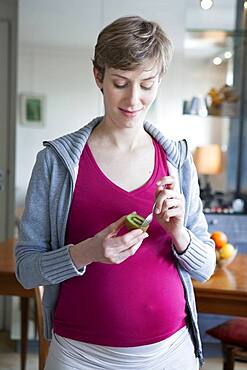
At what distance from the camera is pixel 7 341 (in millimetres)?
3680

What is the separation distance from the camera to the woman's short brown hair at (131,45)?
111 centimetres

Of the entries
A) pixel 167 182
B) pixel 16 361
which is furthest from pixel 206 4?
pixel 167 182

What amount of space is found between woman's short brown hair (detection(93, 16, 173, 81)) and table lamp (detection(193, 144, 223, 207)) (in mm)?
2445

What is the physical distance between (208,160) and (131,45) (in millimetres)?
2537

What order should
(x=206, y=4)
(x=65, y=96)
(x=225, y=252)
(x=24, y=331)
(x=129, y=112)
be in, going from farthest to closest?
1. (x=65, y=96)
2. (x=206, y=4)
3. (x=24, y=331)
4. (x=225, y=252)
5. (x=129, y=112)

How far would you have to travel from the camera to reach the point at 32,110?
3.42 metres

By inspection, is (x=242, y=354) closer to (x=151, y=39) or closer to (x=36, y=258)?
(x=36, y=258)

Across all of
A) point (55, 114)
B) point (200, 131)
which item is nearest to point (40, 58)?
point (55, 114)

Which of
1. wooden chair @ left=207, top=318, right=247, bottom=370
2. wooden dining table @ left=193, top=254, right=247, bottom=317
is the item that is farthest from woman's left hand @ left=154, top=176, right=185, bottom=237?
wooden chair @ left=207, top=318, right=247, bottom=370

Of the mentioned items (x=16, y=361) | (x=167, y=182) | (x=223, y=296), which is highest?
(x=167, y=182)

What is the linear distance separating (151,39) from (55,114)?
2.39 meters

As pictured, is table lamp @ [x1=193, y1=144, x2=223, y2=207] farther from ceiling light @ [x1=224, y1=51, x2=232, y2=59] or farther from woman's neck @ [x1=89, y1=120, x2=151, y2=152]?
woman's neck @ [x1=89, y1=120, x2=151, y2=152]

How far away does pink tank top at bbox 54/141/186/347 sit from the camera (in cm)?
115

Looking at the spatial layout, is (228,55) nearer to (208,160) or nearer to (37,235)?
(208,160)
